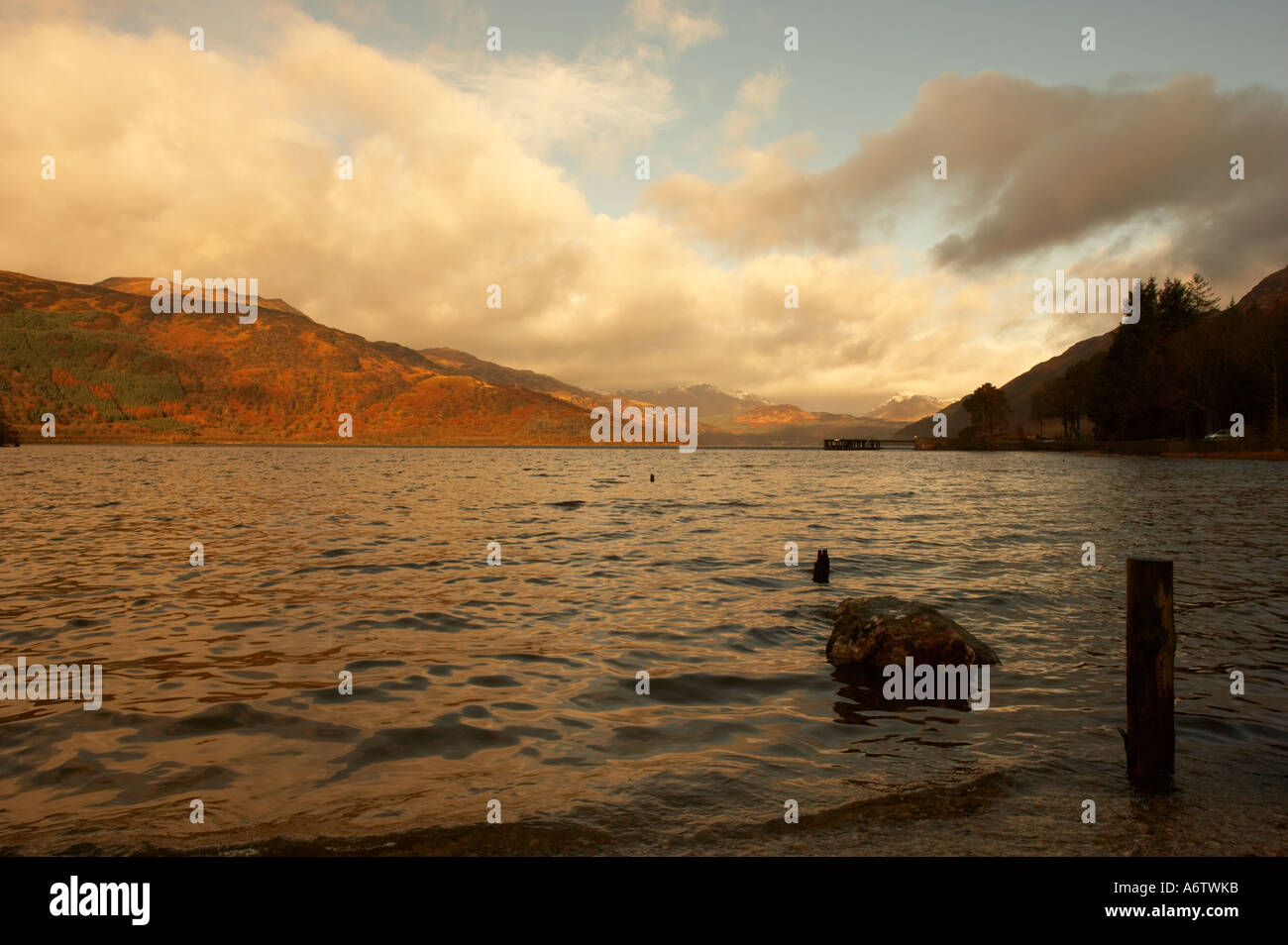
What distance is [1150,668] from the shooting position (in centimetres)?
702

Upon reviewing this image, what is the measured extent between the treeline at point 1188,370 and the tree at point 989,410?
4090cm

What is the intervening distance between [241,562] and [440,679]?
495 inches

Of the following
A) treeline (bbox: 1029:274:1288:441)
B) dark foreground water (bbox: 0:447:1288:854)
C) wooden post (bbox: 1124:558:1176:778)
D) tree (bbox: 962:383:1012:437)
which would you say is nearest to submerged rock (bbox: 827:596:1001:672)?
dark foreground water (bbox: 0:447:1288:854)

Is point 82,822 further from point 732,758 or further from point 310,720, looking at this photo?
Result: point 732,758

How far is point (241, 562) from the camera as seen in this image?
1995 cm

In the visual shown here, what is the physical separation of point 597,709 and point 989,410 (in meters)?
210

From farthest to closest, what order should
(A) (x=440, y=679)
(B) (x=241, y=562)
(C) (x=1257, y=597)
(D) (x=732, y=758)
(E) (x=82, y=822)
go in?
1. (B) (x=241, y=562)
2. (C) (x=1257, y=597)
3. (A) (x=440, y=679)
4. (D) (x=732, y=758)
5. (E) (x=82, y=822)

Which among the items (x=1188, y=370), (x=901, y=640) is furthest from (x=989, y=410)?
(x=901, y=640)

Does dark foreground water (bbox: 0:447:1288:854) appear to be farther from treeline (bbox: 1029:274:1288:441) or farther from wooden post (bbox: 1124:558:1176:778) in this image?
treeline (bbox: 1029:274:1288:441)

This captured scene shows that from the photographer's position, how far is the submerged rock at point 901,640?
35.4 ft

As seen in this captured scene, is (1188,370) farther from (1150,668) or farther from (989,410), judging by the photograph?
(1150,668)

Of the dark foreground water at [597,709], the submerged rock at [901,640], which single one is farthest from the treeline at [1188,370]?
the submerged rock at [901,640]

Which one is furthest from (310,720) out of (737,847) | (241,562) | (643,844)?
(241,562)
